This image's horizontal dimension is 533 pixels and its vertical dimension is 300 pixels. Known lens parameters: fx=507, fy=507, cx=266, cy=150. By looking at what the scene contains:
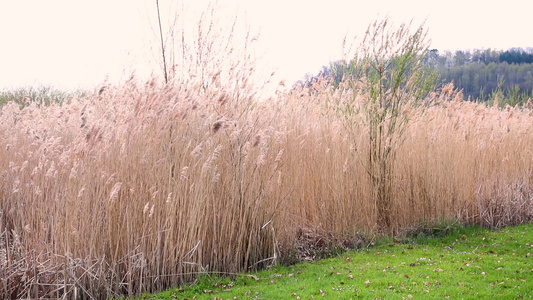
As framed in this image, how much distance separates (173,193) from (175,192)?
29 millimetres

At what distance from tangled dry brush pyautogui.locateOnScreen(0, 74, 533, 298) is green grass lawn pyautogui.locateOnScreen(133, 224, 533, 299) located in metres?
0.30

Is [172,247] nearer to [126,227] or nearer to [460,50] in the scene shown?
[126,227]

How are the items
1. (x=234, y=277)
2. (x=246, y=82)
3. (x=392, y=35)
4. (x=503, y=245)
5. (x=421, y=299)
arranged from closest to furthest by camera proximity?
(x=421, y=299) → (x=234, y=277) → (x=246, y=82) → (x=503, y=245) → (x=392, y=35)

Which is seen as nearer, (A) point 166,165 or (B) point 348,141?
(A) point 166,165

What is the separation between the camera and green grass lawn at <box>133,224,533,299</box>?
4797mm

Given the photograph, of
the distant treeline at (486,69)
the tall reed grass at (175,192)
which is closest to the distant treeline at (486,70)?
the distant treeline at (486,69)

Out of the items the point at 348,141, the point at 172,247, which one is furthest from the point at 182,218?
the point at 348,141

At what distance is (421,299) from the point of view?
15.2ft

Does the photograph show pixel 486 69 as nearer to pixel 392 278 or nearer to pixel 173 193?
pixel 392 278

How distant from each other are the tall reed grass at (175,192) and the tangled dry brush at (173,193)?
0.05 feet

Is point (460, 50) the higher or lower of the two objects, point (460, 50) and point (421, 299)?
the higher

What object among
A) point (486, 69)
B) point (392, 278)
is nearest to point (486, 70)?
point (486, 69)

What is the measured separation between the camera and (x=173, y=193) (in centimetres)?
498

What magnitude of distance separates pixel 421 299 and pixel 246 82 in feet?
9.65
